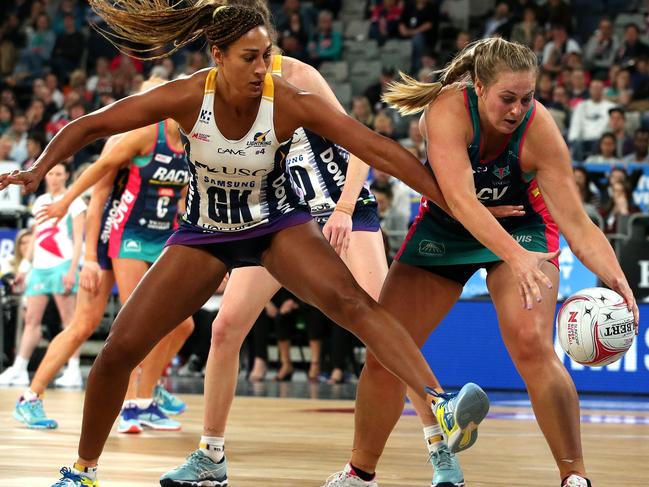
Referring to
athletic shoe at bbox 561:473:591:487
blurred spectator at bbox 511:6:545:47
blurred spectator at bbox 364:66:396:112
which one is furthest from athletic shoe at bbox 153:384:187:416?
blurred spectator at bbox 511:6:545:47

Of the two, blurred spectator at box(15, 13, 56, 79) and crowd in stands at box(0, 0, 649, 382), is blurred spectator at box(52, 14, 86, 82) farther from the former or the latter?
blurred spectator at box(15, 13, 56, 79)

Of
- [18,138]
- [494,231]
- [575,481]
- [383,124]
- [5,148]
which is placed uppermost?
[383,124]

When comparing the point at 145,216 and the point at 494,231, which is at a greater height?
the point at 145,216

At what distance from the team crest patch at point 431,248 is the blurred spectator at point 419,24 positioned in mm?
12342

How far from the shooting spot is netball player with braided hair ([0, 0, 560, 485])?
4141 mm

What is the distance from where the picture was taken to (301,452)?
617 centimetres

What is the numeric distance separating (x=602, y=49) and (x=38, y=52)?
9.50m

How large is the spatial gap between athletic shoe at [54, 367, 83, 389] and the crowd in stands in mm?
3293

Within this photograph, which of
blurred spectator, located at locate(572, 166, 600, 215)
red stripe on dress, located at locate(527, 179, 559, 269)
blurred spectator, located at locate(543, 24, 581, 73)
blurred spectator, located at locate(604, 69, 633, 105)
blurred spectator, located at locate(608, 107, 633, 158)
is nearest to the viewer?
red stripe on dress, located at locate(527, 179, 559, 269)

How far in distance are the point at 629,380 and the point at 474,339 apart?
56.2 inches

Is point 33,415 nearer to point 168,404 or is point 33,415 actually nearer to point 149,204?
point 168,404

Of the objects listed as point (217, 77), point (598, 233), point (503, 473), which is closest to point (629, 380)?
point (503, 473)

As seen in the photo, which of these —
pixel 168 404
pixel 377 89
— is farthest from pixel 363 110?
pixel 168 404

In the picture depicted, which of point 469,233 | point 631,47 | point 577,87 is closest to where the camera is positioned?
point 469,233
